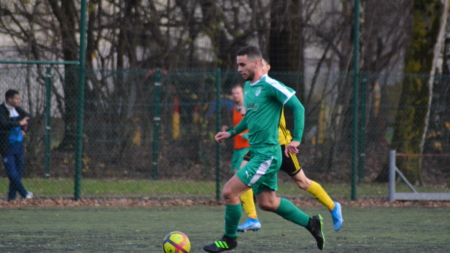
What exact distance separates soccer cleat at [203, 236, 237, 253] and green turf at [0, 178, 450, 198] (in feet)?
19.5

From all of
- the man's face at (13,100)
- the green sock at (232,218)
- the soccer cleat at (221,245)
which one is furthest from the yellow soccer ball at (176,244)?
the man's face at (13,100)

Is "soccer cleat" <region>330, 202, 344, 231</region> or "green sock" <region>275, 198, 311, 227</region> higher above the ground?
"green sock" <region>275, 198, 311, 227</region>

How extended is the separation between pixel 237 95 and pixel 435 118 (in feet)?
18.5

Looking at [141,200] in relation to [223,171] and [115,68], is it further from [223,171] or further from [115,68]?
[115,68]

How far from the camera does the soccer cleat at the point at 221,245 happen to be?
5.74m

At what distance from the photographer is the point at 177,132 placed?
519 inches

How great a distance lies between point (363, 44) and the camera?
1650 centimetres

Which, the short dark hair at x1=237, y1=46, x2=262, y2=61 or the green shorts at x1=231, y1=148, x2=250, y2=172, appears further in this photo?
the green shorts at x1=231, y1=148, x2=250, y2=172

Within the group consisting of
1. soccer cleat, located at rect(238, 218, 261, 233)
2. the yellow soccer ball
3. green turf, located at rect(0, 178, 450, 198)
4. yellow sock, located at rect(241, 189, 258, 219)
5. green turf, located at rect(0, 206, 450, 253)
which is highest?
the yellow soccer ball

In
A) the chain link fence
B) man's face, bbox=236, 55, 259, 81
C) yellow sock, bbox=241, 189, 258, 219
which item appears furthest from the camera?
the chain link fence

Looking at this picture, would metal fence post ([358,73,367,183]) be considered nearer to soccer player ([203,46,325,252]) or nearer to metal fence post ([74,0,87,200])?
metal fence post ([74,0,87,200])

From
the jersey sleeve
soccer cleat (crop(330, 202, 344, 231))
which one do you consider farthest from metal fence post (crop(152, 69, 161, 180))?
the jersey sleeve

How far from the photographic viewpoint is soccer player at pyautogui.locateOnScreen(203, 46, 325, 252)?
5.76 metres

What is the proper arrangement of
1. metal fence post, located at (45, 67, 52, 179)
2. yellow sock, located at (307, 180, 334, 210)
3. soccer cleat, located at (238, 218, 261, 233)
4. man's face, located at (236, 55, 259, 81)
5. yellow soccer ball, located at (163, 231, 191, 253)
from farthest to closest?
metal fence post, located at (45, 67, 52, 179), soccer cleat, located at (238, 218, 261, 233), yellow sock, located at (307, 180, 334, 210), man's face, located at (236, 55, 259, 81), yellow soccer ball, located at (163, 231, 191, 253)
